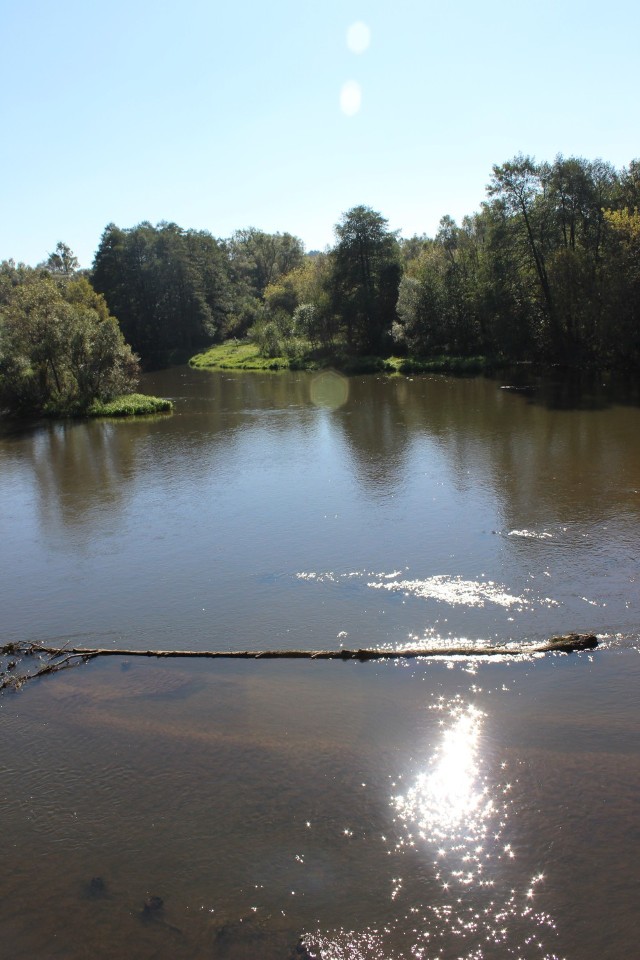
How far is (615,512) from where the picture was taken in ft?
65.9

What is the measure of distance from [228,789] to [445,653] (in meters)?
4.75

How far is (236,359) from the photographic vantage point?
8050cm

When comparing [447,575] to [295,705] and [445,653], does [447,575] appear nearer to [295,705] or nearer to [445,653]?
[445,653]

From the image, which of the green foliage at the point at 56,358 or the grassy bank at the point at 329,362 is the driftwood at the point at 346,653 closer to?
the green foliage at the point at 56,358

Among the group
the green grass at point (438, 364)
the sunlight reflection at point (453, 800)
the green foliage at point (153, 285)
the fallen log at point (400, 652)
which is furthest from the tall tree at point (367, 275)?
the sunlight reflection at point (453, 800)

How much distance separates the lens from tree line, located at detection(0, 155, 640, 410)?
47.4 m

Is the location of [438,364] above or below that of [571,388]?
above

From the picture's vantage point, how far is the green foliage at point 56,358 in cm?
4697

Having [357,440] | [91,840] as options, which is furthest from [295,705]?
[357,440]

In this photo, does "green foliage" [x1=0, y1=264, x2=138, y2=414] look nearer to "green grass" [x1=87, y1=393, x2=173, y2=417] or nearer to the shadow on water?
"green grass" [x1=87, y1=393, x2=173, y2=417]

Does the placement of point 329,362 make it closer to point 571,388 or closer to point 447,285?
point 447,285

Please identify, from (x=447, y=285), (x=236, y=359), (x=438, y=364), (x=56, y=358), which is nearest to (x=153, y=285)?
(x=236, y=359)

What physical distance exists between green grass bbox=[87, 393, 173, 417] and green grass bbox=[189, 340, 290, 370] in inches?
1024

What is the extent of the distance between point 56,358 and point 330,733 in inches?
1654
